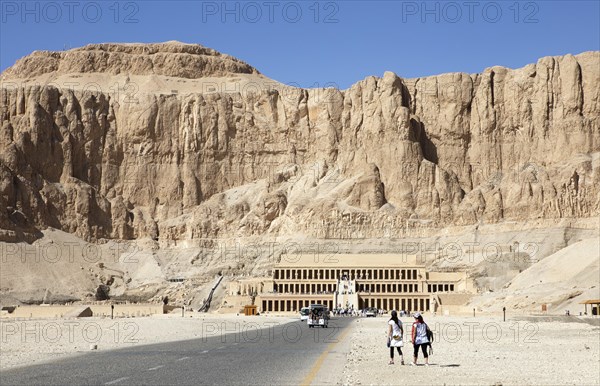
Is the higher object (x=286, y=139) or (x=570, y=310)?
(x=286, y=139)

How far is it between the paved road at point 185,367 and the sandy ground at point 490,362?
1364 mm

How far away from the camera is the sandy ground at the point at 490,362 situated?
21.2 meters

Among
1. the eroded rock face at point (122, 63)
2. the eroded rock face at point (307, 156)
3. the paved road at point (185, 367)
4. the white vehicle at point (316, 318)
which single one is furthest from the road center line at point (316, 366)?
the eroded rock face at point (122, 63)

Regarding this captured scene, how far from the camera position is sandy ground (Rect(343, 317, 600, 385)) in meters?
21.2

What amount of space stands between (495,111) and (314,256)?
44046mm

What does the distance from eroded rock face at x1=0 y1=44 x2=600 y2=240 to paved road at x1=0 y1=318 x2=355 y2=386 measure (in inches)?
4198

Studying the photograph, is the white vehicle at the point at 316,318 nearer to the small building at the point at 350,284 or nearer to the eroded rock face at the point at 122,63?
the small building at the point at 350,284

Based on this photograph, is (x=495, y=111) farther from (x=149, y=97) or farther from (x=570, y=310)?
(x=570, y=310)

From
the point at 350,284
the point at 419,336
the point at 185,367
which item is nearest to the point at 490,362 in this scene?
the point at 419,336

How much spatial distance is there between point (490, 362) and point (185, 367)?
9261 millimetres

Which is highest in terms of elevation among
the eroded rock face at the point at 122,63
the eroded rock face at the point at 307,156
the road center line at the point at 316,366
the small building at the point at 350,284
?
A: the eroded rock face at the point at 122,63

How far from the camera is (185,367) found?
886 inches

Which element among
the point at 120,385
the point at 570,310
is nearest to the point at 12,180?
the point at 570,310

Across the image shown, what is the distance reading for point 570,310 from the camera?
6812 cm
